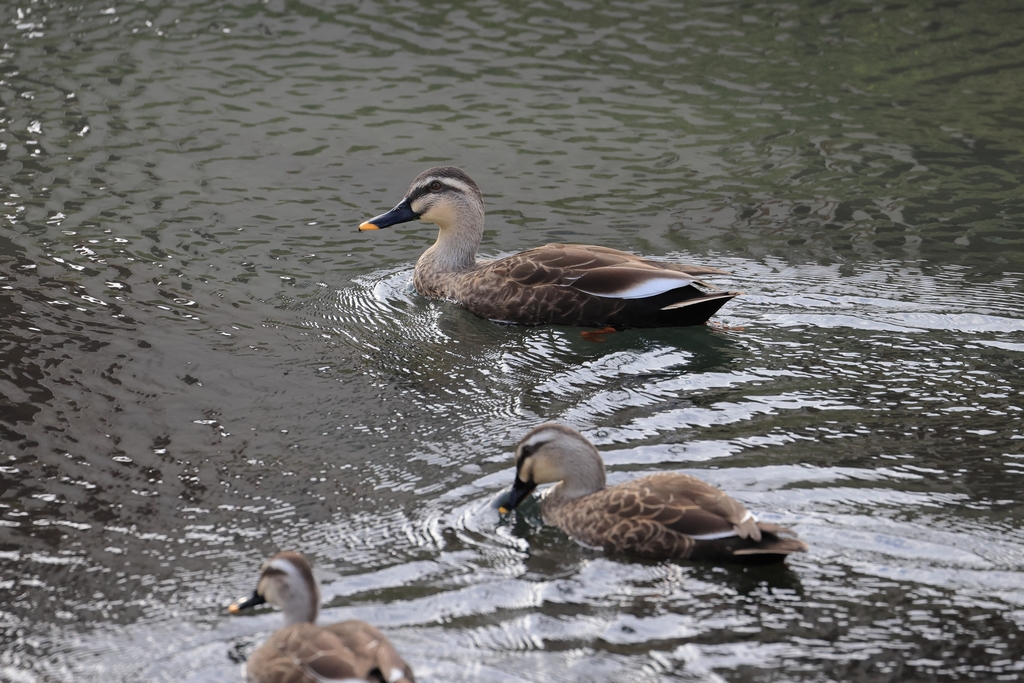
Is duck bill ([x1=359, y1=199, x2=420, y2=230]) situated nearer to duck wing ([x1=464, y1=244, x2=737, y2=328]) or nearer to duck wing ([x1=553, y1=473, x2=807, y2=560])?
duck wing ([x1=464, y1=244, x2=737, y2=328])

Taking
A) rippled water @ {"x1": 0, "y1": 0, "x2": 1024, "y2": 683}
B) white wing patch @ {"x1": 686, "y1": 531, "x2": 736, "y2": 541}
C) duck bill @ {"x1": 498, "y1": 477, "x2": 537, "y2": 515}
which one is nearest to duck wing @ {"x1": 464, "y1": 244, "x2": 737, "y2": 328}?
rippled water @ {"x1": 0, "y1": 0, "x2": 1024, "y2": 683}

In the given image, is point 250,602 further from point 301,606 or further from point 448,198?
point 448,198

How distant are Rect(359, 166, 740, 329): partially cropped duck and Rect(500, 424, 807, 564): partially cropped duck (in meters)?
2.61

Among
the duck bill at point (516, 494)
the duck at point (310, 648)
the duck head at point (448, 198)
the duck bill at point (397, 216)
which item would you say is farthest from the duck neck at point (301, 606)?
the duck bill at point (397, 216)

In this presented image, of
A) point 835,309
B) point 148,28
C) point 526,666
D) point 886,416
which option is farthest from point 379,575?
point 148,28

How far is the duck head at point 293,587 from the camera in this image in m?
4.81

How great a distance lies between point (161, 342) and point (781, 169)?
21.4 feet

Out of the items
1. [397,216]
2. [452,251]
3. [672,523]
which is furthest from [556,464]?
[397,216]

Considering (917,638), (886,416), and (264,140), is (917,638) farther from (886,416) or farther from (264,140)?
(264,140)

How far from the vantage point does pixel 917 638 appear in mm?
4902

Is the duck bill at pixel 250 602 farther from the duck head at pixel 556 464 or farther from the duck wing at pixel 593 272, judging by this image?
the duck wing at pixel 593 272

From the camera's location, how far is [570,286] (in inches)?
354

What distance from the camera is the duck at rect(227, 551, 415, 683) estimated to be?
4.37 metres

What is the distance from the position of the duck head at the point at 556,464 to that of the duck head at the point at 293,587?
5.00ft
